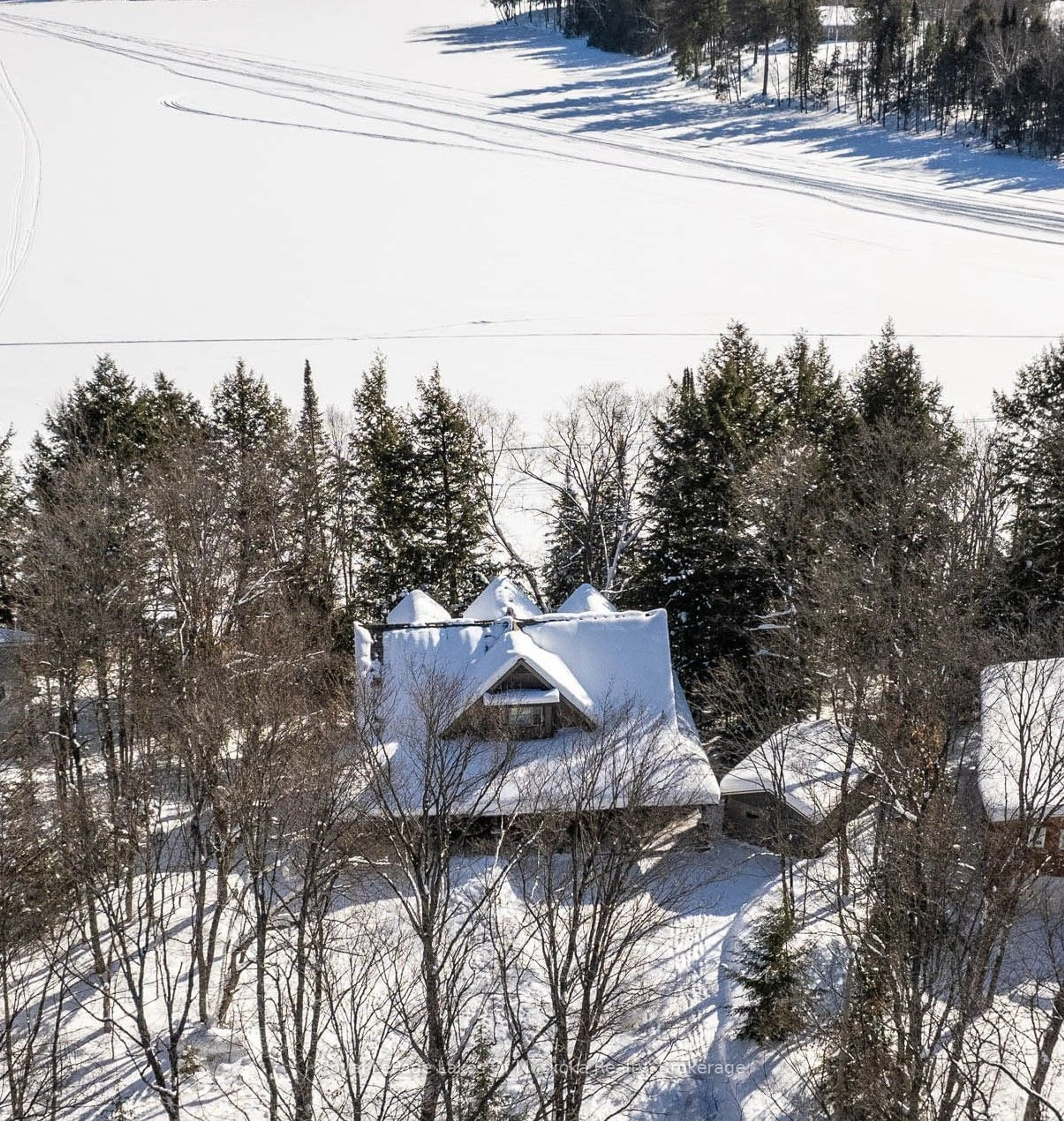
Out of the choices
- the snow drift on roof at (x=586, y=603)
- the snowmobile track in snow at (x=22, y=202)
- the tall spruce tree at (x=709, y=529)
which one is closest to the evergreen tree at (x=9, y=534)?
the snow drift on roof at (x=586, y=603)

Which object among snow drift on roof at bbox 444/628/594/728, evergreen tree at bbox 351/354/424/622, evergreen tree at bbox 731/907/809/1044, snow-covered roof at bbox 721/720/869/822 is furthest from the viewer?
evergreen tree at bbox 351/354/424/622

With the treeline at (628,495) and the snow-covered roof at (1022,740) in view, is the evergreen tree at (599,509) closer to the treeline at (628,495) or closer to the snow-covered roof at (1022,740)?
the treeline at (628,495)

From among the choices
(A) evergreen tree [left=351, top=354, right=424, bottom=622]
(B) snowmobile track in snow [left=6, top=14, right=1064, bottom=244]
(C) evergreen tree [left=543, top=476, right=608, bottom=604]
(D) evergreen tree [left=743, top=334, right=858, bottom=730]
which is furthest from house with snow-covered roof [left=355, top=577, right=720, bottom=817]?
(B) snowmobile track in snow [left=6, top=14, right=1064, bottom=244]

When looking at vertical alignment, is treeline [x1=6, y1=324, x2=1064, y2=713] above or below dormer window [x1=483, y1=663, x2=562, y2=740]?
above

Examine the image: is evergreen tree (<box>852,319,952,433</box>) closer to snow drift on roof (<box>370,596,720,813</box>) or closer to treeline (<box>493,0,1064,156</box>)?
snow drift on roof (<box>370,596,720,813</box>)

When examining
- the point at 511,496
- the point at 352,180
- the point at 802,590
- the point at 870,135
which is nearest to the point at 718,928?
the point at 802,590
